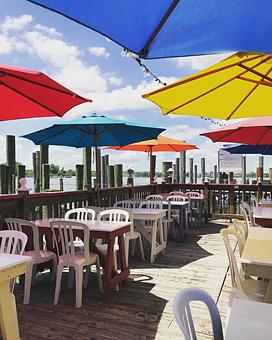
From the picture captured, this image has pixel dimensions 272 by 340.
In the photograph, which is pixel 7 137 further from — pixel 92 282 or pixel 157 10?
pixel 157 10

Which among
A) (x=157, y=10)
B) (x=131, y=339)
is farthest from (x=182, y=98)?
(x=131, y=339)

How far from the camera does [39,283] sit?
14.0 feet

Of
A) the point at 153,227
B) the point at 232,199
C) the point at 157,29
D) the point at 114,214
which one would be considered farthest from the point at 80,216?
the point at 232,199

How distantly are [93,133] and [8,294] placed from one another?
378 cm

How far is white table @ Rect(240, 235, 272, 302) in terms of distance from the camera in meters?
2.32

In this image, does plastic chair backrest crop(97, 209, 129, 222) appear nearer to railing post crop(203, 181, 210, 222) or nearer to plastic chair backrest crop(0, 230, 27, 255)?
plastic chair backrest crop(0, 230, 27, 255)

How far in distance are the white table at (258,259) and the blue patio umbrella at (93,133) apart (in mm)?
2962

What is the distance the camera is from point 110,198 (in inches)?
278

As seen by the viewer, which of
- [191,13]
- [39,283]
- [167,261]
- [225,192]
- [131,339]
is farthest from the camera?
[225,192]

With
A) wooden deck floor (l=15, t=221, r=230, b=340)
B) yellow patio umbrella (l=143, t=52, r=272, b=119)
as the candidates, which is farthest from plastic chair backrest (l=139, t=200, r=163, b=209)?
yellow patio umbrella (l=143, t=52, r=272, b=119)

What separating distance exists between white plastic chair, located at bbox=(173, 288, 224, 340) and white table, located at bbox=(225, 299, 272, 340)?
0.39 feet

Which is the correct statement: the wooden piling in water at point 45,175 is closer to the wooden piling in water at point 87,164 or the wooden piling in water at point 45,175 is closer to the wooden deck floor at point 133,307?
the wooden piling in water at point 87,164

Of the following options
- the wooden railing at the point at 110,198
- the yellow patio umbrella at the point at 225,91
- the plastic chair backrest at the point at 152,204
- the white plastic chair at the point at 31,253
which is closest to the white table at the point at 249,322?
the yellow patio umbrella at the point at 225,91

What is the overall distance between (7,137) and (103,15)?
7.92m
